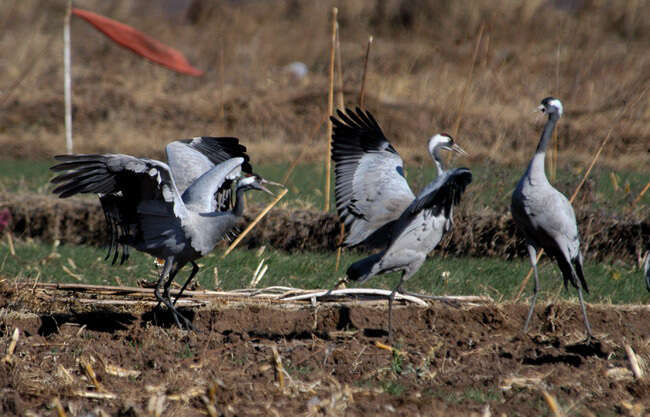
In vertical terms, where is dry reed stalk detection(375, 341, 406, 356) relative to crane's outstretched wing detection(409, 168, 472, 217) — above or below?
below

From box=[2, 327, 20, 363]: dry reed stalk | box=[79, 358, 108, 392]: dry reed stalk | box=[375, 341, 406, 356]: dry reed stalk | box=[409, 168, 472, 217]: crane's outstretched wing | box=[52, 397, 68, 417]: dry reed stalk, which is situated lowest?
box=[375, 341, 406, 356]: dry reed stalk

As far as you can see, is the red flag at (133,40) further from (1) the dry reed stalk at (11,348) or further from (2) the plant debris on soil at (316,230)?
(1) the dry reed stalk at (11,348)

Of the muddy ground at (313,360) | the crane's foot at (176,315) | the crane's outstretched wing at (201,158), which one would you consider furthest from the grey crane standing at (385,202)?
the crane's foot at (176,315)

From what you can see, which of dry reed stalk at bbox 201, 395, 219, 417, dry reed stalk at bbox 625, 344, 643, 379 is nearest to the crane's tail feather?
dry reed stalk at bbox 625, 344, 643, 379

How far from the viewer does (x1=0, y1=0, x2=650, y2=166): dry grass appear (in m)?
16.6

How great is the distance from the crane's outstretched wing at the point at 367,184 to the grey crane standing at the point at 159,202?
71cm

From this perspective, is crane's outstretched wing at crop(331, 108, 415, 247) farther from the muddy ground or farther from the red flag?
the red flag

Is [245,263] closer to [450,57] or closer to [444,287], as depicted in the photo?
[444,287]

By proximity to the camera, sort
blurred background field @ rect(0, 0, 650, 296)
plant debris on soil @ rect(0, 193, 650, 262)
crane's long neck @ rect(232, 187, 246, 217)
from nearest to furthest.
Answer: crane's long neck @ rect(232, 187, 246, 217), plant debris on soil @ rect(0, 193, 650, 262), blurred background field @ rect(0, 0, 650, 296)

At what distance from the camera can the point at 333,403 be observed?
14.4ft

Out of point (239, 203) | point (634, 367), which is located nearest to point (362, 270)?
point (239, 203)

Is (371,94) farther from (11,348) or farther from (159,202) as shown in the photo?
(11,348)

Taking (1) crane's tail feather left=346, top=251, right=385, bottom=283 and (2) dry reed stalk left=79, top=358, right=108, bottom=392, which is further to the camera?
(1) crane's tail feather left=346, top=251, right=385, bottom=283

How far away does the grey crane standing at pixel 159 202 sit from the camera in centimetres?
592
